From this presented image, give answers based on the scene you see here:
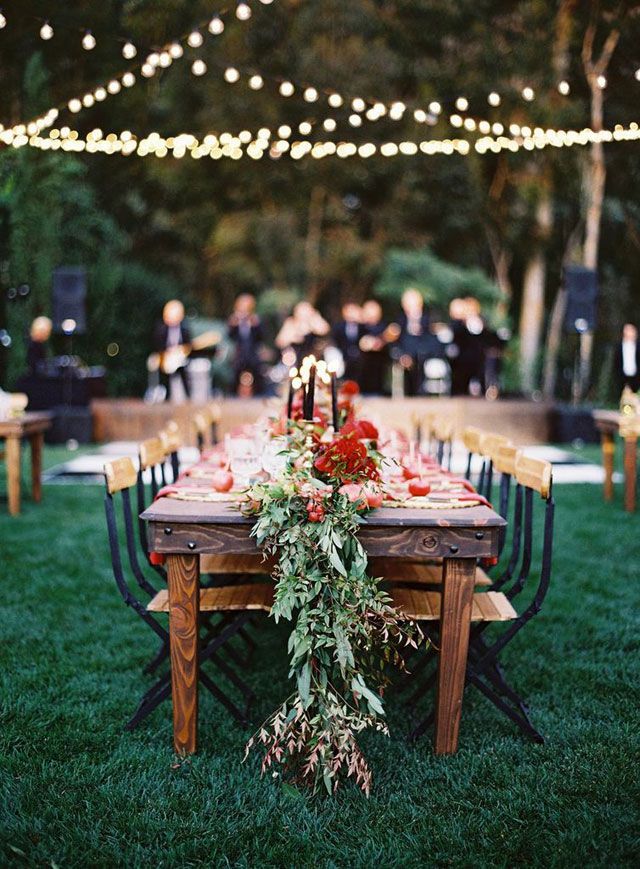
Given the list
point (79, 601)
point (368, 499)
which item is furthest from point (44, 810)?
point (79, 601)

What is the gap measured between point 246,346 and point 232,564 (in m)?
10.2

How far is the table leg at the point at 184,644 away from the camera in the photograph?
2693 mm

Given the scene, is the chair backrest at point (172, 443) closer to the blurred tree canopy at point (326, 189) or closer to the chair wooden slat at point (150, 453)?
the chair wooden slat at point (150, 453)

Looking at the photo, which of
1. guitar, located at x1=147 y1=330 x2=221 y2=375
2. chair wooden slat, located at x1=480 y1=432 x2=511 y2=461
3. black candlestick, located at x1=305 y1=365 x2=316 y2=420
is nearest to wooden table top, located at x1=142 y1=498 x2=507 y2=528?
black candlestick, located at x1=305 y1=365 x2=316 y2=420

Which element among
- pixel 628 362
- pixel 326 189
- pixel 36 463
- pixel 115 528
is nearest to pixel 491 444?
pixel 115 528

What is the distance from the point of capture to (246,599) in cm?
306

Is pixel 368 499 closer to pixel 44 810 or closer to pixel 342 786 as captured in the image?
pixel 342 786

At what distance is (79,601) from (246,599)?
171 cm

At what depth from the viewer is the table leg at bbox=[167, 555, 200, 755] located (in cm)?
269

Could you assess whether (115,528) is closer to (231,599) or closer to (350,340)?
(231,599)

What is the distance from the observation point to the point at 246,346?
530 inches

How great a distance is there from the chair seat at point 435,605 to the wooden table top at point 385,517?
12.8 inches

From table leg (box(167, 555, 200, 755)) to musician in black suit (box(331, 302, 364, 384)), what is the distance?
35.5 feet

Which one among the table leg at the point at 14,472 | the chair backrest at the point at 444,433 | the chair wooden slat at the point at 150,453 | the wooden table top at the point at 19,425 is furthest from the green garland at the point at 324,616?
the table leg at the point at 14,472
